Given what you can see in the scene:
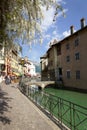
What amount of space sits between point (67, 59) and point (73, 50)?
11.7ft

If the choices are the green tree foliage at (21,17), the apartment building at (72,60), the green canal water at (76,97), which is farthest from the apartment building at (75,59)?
the green tree foliage at (21,17)

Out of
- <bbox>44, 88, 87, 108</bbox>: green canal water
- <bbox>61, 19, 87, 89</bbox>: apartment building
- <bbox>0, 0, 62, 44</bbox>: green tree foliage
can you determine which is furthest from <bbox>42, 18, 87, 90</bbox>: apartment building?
<bbox>0, 0, 62, 44</bbox>: green tree foliage

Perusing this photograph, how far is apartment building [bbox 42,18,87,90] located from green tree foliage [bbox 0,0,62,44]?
2890 cm

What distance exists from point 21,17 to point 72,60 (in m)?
34.9

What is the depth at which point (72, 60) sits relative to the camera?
43.1m

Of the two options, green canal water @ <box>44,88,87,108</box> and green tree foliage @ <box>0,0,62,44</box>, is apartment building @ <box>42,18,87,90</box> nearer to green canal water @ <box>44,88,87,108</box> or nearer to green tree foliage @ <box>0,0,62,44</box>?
green canal water @ <box>44,88,87,108</box>

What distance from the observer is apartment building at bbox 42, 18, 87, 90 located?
38.3 m

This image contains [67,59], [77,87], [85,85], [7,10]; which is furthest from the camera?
[67,59]

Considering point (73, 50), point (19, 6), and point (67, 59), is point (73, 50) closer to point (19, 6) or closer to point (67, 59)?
point (67, 59)

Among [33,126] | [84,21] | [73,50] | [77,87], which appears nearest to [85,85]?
[77,87]

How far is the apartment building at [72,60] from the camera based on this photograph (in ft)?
126

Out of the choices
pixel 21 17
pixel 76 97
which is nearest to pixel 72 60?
pixel 76 97

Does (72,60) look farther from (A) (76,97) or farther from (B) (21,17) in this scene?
(B) (21,17)

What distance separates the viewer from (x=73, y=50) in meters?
42.6
